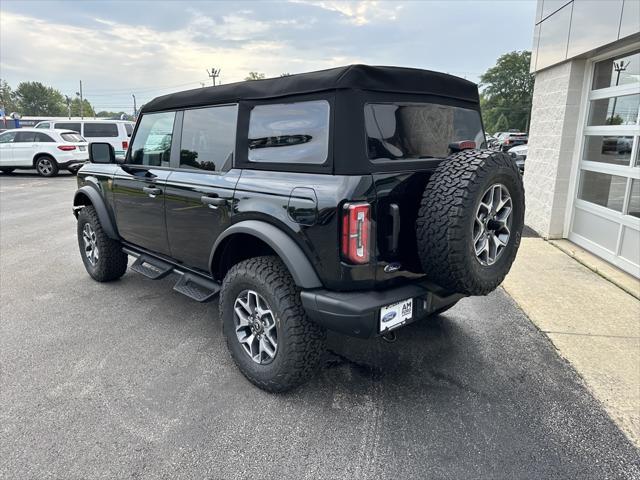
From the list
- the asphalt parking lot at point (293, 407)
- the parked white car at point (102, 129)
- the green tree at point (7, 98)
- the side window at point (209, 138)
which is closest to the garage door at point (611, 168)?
the asphalt parking lot at point (293, 407)

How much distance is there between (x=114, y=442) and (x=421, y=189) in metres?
2.19

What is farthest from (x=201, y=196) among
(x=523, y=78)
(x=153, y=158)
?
(x=523, y=78)

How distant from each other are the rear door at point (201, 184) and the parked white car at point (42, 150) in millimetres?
13768

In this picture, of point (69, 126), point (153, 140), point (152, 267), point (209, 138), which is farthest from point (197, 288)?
point (69, 126)

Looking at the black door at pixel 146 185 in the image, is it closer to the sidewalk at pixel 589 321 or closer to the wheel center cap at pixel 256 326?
the wheel center cap at pixel 256 326

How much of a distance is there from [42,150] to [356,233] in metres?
16.3

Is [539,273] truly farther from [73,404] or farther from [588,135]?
[73,404]

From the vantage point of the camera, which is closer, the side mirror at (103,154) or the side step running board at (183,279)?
the side step running board at (183,279)

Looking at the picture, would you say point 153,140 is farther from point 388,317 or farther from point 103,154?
point 388,317

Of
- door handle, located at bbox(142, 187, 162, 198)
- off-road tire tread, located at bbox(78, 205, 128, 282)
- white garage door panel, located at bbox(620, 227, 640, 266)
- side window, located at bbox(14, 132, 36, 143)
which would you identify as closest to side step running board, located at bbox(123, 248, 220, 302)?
off-road tire tread, located at bbox(78, 205, 128, 282)

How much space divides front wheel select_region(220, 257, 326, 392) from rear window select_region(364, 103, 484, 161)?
37.2 inches

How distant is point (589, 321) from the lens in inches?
153

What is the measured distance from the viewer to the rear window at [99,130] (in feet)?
54.7

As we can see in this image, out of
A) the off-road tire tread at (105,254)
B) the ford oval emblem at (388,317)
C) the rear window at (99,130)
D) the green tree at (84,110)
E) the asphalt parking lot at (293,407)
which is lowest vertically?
the asphalt parking lot at (293,407)
